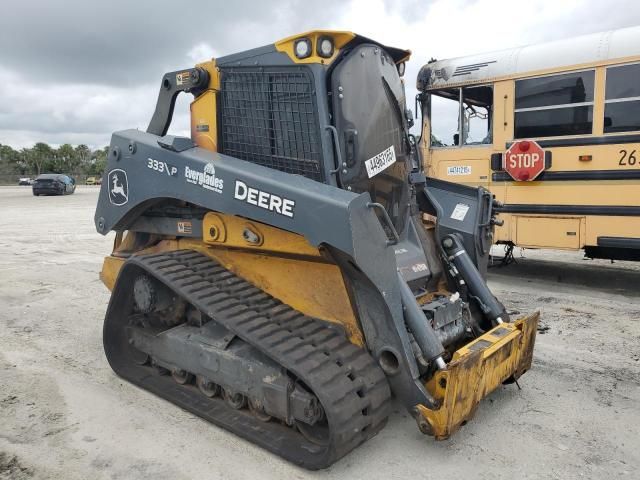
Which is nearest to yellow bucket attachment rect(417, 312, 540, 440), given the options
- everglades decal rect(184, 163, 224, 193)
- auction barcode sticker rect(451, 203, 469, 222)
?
auction barcode sticker rect(451, 203, 469, 222)

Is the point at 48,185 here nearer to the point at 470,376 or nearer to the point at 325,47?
the point at 325,47

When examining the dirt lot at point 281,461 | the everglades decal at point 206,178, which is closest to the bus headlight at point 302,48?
the everglades decal at point 206,178

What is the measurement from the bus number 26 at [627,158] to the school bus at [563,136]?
0.4 inches

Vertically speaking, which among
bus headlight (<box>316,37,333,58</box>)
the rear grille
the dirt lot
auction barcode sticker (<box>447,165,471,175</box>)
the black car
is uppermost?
bus headlight (<box>316,37,333,58</box>)

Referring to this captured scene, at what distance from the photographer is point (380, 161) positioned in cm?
376

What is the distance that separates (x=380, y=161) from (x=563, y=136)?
437cm

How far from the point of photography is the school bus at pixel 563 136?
261 inches

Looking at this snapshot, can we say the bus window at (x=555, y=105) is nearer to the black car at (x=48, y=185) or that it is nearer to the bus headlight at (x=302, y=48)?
the bus headlight at (x=302, y=48)

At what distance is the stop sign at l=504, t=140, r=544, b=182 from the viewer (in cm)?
720

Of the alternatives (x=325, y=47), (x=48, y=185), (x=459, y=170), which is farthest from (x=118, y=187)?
(x=48, y=185)

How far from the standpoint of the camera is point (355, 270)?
9.95 feet

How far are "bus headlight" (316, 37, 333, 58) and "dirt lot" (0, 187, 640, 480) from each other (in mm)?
2365

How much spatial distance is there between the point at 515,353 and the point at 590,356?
1456mm

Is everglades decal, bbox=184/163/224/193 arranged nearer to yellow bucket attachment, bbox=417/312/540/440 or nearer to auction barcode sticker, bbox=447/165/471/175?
yellow bucket attachment, bbox=417/312/540/440
